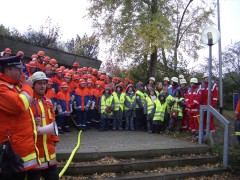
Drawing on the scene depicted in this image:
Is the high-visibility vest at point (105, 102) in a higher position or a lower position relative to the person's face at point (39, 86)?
lower

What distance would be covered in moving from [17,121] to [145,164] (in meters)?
4.11

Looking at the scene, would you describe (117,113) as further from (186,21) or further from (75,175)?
(186,21)

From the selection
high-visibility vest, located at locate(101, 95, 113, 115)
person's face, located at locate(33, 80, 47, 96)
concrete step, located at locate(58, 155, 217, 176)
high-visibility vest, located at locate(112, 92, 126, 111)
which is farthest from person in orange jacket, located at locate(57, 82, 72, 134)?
person's face, located at locate(33, 80, 47, 96)

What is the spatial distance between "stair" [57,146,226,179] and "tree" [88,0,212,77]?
10605 millimetres

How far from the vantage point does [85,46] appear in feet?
87.5

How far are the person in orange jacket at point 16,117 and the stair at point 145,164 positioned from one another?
2.64 m

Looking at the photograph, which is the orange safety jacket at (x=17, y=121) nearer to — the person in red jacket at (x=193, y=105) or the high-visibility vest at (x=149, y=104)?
the person in red jacket at (x=193, y=105)

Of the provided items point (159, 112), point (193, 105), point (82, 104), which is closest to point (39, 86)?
point (82, 104)

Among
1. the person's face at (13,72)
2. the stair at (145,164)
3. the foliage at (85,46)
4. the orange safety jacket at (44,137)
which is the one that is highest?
the foliage at (85,46)

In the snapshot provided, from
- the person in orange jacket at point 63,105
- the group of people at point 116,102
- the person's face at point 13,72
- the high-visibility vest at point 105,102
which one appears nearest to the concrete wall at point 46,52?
the group of people at point 116,102

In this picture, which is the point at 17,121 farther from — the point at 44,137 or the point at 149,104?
the point at 149,104

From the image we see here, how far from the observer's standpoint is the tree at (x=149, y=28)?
57.0 feet

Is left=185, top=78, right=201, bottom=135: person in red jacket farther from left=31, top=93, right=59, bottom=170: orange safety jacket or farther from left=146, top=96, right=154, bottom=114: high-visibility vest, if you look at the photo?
left=31, top=93, right=59, bottom=170: orange safety jacket

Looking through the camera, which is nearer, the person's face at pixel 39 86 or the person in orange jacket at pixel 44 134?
the person in orange jacket at pixel 44 134
